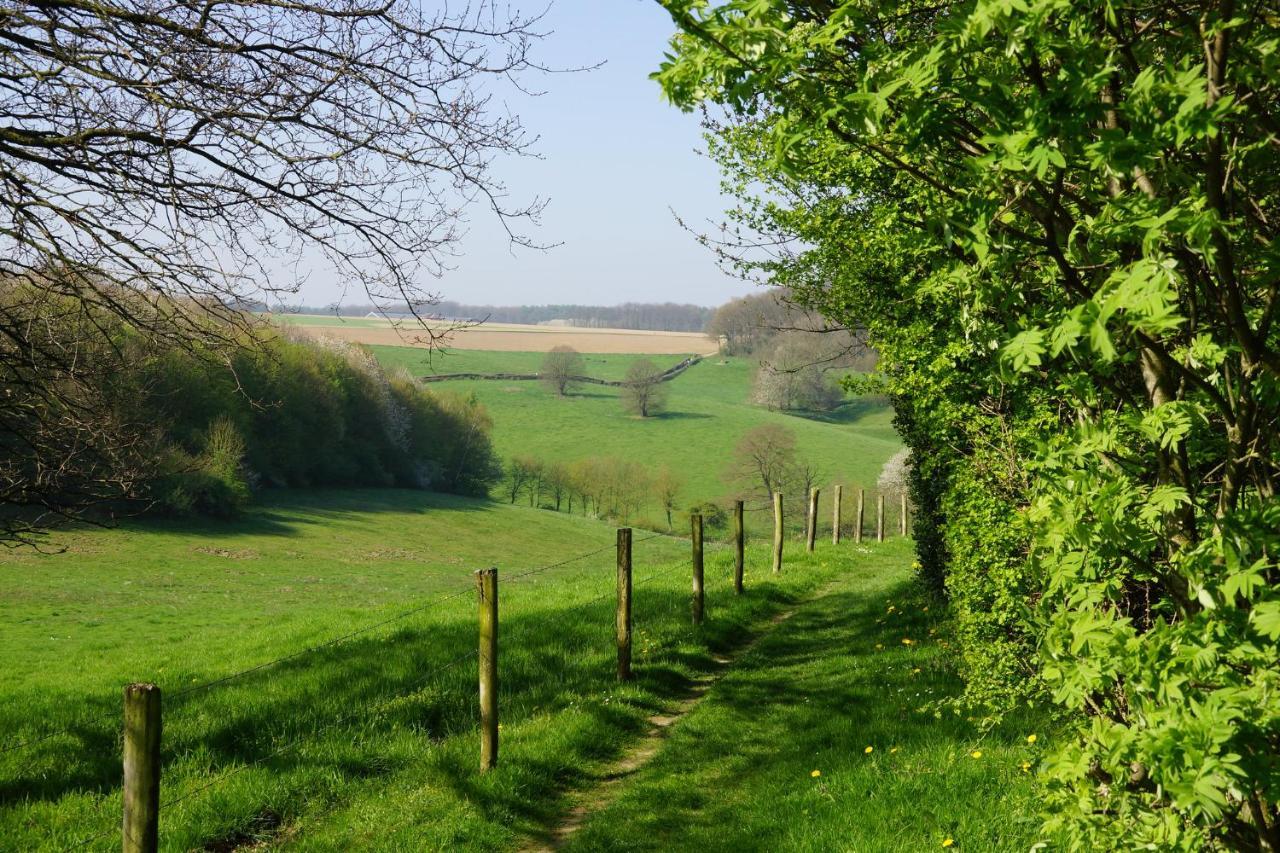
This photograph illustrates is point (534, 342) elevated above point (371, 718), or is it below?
above

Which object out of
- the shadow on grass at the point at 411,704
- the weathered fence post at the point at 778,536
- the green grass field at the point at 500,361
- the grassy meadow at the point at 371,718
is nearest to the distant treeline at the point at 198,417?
the grassy meadow at the point at 371,718

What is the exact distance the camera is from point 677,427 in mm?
116375

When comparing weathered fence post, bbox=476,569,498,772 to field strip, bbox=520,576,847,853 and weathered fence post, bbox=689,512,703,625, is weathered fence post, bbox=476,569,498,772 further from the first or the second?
weathered fence post, bbox=689,512,703,625

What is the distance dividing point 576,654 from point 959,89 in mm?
10278

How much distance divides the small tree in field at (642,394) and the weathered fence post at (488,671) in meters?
113

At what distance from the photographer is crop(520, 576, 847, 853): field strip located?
753cm

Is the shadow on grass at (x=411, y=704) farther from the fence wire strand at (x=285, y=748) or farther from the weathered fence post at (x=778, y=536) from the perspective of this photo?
the weathered fence post at (x=778, y=536)

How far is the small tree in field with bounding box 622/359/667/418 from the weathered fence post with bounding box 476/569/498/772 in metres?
113

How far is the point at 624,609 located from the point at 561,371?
125182 mm

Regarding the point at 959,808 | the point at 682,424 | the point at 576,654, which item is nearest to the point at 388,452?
the point at 682,424

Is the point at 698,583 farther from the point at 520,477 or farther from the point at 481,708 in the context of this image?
the point at 520,477

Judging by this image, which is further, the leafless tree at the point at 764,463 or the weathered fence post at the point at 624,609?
the leafless tree at the point at 764,463

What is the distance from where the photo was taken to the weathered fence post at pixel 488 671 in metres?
8.66

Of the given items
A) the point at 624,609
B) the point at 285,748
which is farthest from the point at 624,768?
the point at 285,748
